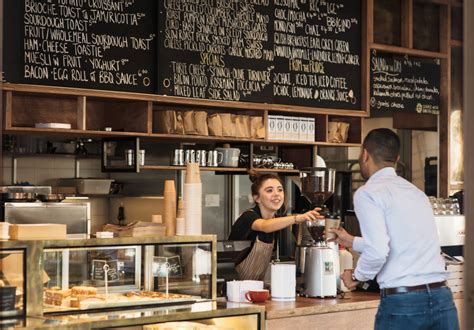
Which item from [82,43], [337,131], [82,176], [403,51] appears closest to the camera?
[82,43]

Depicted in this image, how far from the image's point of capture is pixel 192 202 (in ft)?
13.0

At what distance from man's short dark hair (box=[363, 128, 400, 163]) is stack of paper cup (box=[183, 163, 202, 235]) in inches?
33.7

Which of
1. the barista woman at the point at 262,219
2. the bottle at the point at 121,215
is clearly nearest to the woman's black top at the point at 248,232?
the barista woman at the point at 262,219

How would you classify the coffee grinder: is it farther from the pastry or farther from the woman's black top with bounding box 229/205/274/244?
the pastry

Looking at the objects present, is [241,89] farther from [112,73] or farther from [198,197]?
[198,197]

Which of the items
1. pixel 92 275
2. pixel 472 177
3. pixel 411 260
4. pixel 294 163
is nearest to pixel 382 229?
pixel 411 260

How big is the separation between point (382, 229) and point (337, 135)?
3.39 metres

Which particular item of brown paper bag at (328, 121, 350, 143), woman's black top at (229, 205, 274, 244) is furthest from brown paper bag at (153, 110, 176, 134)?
brown paper bag at (328, 121, 350, 143)

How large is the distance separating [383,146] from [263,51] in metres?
2.75

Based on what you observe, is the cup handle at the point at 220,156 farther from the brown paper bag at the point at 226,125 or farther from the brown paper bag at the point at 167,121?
the brown paper bag at the point at 167,121

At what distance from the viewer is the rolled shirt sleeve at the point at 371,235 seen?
3.64 meters

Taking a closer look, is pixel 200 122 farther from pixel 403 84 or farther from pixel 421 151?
pixel 421 151

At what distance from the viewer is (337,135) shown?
7.01 metres

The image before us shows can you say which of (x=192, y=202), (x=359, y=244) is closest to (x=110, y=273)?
(x=192, y=202)
